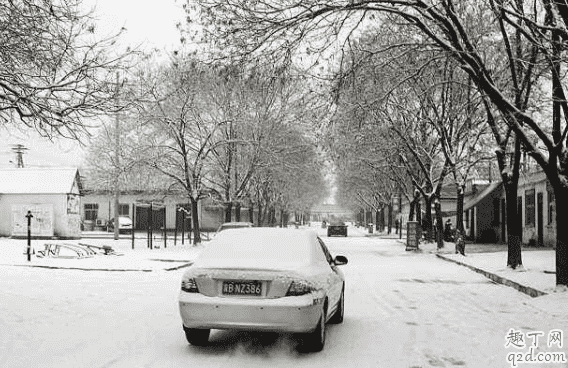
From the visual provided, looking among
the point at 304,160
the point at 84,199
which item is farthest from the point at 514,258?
the point at 84,199

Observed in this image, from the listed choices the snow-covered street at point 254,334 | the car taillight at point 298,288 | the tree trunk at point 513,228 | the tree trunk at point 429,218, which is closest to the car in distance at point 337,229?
the tree trunk at point 429,218

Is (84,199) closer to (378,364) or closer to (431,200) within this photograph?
(431,200)

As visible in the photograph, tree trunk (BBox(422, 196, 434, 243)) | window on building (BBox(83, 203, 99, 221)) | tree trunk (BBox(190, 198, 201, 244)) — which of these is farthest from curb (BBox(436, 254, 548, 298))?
window on building (BBox(83, 203, 99, 221))

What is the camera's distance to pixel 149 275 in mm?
19156

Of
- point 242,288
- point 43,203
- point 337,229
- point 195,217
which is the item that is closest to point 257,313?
point 242,288

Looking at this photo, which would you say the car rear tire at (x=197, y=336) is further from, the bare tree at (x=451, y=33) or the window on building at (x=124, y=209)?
the window on building at (x=124, y=209)

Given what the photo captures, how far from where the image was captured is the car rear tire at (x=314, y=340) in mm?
7961

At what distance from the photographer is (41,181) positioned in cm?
4453

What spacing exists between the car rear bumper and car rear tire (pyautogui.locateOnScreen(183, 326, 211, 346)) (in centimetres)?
43

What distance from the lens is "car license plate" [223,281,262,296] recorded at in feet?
25.6

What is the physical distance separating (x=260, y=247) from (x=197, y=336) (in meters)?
1.34

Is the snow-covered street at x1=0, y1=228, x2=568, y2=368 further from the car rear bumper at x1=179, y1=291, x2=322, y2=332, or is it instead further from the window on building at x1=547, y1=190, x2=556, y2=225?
the window on building at x1=547, y1=190, x2=556, y2=225

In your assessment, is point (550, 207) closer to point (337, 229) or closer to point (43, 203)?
point (337, 229)

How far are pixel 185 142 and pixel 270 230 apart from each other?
86.1 feet
